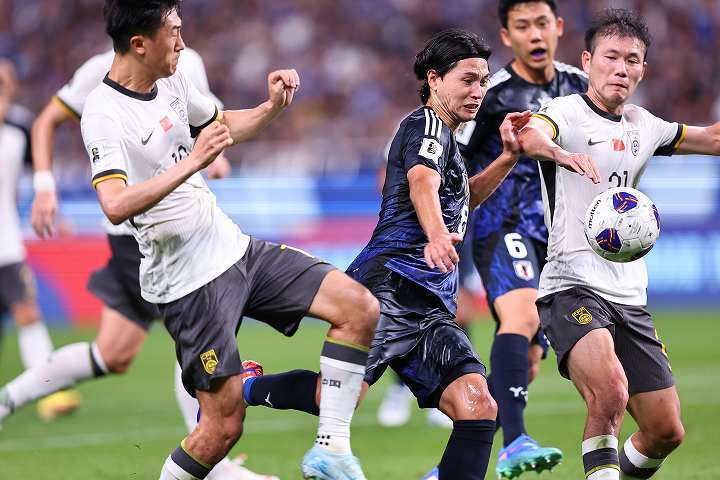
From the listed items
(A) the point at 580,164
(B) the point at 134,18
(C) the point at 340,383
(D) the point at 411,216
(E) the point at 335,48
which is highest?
(E) the point at 335,48

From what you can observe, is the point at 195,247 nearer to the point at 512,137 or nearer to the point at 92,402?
the point at 512,137

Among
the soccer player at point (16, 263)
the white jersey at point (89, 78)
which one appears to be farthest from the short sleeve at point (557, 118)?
the soccer player at point (16, 263)

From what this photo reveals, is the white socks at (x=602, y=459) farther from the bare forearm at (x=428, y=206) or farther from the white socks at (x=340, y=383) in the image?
the bare forearm at (x=428, y=206)

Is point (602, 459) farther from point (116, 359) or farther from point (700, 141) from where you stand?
point (116, 359)

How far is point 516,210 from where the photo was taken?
23.4 ft

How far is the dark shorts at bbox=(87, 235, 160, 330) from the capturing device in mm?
7391

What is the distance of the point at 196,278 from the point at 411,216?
3.42ft

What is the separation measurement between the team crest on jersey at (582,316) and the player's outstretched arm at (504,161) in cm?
78

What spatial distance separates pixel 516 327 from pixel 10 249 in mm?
5188

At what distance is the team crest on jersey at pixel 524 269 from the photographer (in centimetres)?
691

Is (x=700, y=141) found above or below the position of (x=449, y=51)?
below

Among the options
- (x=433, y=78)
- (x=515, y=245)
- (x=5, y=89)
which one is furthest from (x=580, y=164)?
(x=5, y=89)

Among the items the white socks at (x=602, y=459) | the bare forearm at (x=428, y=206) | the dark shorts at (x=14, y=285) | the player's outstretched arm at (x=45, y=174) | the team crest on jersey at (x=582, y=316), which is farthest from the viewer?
the dark shorts at (x=14, y=285)

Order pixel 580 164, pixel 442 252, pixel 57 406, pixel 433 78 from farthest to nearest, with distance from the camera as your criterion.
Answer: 1. pixel 57 406
2. pixel 433 78
3. pixel 580 164
4. pixel 442 252
